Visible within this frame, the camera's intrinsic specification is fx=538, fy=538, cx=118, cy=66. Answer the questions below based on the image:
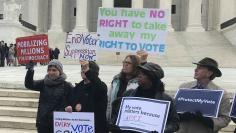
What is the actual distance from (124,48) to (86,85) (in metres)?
4.32

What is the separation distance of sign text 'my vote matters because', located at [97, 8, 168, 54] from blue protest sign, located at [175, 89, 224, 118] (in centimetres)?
451

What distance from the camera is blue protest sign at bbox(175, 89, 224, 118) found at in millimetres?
6727

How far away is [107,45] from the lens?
11820mm

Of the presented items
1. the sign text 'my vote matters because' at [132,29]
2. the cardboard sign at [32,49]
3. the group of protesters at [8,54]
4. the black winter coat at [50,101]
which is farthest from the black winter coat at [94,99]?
the group of protesters at [8,54]

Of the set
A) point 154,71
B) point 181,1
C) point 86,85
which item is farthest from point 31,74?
point 181,1

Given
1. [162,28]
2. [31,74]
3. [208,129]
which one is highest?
[162,28]

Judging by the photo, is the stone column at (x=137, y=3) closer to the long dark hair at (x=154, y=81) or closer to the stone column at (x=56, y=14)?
the stone column at (x=56, y=14)

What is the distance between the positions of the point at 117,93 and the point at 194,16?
1916 inches

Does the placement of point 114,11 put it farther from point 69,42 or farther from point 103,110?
point 103,110

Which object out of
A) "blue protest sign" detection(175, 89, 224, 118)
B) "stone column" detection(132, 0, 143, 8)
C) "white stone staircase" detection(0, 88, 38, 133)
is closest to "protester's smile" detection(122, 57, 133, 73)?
"blue protest sign" detection(175, 89, 224, 118)

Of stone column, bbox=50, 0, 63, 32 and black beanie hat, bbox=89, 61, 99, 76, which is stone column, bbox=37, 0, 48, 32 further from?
black beanie hat, bbox=89, 61, 99, 76

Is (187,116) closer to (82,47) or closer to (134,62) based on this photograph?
(134,62)

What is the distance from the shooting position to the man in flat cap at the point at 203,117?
21.7 feet

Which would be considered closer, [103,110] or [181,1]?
[103,110]
